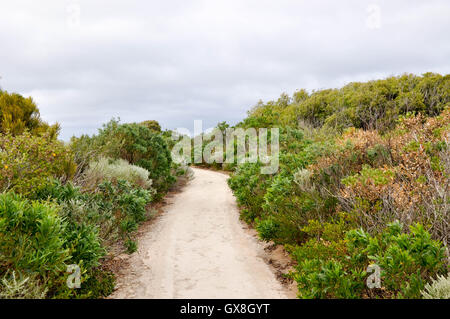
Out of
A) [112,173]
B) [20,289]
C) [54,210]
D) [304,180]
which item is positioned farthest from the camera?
[112,173]

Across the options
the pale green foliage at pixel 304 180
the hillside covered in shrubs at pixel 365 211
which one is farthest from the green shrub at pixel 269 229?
the pale green foliage at pixel 304 180

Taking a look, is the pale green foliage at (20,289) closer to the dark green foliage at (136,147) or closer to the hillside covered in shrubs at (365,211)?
the hillside covered in shrubs at (365,211)

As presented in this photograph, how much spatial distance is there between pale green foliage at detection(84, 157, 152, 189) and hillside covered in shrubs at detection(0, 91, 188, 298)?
0.09 ft

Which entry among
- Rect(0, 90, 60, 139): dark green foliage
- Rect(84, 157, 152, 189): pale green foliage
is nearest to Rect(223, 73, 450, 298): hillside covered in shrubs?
Rect(84, 157, 152, 189): pale green foliage

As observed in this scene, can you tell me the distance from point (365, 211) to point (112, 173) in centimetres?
698

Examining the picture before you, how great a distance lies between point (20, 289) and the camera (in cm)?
355

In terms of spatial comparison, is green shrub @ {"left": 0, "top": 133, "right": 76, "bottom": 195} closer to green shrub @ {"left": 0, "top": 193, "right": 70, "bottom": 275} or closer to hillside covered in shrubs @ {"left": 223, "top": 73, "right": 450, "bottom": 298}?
green shrub @ {"left": 0, "top": 193, "right": 70, "bottom": 275}

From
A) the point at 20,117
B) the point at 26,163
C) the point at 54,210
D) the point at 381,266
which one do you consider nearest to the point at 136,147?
the point at 20,117

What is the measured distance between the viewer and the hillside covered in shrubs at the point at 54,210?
3750 millimetres

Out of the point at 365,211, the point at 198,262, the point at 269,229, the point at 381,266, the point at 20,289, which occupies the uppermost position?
the point at 365,211

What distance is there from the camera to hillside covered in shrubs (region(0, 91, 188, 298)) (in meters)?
3.75

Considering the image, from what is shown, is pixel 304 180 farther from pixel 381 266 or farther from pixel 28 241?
pixel 28 241

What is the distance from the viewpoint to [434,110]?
59.3ft
